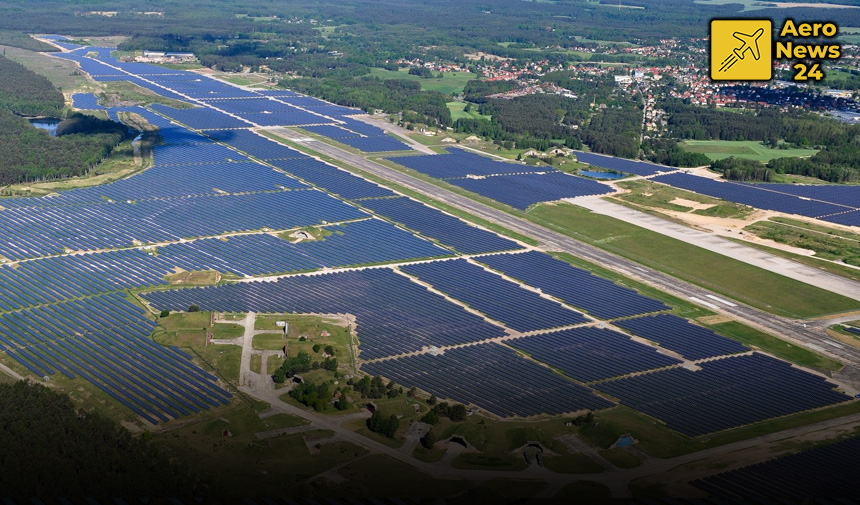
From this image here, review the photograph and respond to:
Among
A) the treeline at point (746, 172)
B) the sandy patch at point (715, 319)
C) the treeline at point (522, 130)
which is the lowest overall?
the sandy patch at point (715, 319)

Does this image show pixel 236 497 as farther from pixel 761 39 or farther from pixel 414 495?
pixel 761 39

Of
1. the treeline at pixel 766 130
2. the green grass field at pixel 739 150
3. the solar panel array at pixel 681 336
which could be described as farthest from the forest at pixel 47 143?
the treeline at pixel 766 130

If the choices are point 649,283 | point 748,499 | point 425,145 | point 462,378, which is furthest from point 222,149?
point 748,499

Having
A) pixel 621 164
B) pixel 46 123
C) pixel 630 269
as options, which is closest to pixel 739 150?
pixel 621 164

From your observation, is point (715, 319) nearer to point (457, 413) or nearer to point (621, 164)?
point (457, 413)

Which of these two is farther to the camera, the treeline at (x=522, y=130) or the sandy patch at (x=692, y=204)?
the treeline at (x=522, y=130)

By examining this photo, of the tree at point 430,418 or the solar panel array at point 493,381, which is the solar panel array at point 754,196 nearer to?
the solar panel array at point 493,381

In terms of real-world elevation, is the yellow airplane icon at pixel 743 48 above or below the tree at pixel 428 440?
above
